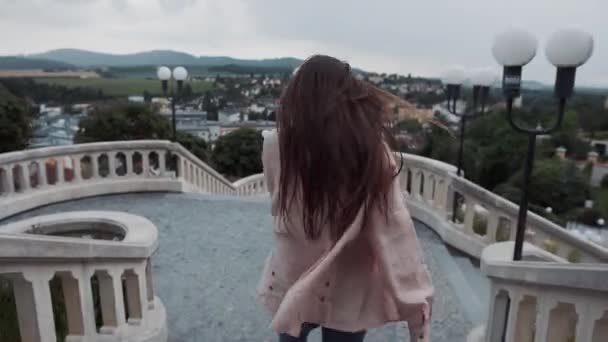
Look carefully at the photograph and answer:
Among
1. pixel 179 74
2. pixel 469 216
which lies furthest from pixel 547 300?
pixel 179 74

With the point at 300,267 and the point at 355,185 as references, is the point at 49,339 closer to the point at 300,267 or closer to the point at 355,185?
the point at 300,267

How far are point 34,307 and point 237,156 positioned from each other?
27.8 m

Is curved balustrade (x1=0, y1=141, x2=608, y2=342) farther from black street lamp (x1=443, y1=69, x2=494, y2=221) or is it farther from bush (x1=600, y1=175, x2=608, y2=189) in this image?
bush (x1=600, y1=175, x2=608, y2=189)

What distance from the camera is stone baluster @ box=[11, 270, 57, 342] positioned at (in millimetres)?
1855

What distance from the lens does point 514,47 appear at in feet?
10.3

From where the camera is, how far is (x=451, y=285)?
4301 millimetres

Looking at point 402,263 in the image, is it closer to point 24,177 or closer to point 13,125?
point 24,177

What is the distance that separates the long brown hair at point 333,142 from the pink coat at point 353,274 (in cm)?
7

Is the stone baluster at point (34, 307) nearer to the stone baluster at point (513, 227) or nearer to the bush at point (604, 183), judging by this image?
the stone baluster at point (513, 227)

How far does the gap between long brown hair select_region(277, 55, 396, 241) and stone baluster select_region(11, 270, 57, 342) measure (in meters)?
1.20

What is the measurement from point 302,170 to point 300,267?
364 millimetres

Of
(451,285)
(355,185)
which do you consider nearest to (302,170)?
(355,185)

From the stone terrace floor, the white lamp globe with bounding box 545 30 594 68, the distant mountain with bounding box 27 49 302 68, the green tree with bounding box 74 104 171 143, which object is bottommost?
the green tree with bounding box 74 104 171 143

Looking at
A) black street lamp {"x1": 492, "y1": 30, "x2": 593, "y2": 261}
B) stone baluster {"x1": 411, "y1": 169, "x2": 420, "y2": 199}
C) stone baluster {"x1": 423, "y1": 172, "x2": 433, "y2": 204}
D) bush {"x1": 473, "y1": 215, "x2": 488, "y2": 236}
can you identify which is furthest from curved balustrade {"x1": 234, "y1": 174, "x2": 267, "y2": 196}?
black street lamp {"x1": 492, "y1": 30, "x2": 593, "y2": 261}
